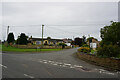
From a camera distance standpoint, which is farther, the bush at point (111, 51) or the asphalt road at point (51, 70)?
the bush at point (111, 51)

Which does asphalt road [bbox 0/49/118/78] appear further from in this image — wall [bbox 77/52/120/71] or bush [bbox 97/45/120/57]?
bush [bbox 97/45/120/57]

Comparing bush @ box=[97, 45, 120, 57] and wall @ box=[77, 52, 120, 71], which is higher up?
bush @ box=[97, 45, 120, 57]

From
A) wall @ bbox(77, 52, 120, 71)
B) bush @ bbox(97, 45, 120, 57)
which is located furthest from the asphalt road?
bush @ bbox(97, 45, 120, 57)

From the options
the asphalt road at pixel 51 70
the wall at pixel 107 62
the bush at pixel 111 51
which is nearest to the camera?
the asphalt road at pixel 51 70

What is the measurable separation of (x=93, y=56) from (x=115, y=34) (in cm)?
373

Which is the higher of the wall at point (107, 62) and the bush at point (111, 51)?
the bush at point (111, 51)

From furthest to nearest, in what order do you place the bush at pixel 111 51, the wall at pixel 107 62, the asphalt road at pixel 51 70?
the bush at pixel 111 51, the wall at pixel 107 62, the asphalt road at pixel 51 70

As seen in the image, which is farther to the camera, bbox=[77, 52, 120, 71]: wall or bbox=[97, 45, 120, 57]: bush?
bbox=[97, 45, 120, 57]: bush

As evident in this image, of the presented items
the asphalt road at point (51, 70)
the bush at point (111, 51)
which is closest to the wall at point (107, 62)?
the bush at point (111, 51)

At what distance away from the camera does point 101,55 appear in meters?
10.1

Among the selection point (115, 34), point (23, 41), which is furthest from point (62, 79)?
point (23, 41)

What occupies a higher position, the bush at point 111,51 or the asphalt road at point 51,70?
the bush at point 111,51

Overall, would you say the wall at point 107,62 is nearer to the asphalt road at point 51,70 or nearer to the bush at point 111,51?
the bush at point 111,51

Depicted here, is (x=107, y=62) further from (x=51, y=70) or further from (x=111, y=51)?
(x=51, y=70)
